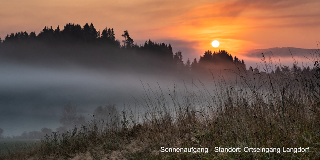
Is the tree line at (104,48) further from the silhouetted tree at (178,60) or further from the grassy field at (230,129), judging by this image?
the grassy field at (230,129)

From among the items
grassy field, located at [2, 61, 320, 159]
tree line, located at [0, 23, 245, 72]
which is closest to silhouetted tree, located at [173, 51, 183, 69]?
tree line, located at [0, 23, 245, 72]

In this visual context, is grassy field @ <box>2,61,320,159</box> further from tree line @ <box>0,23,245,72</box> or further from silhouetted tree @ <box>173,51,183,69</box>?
silhouetted tree @ <box>173,51,183,69</box>

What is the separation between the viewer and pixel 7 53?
73375mm

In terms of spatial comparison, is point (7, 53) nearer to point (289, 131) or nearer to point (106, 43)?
point (106, 43)

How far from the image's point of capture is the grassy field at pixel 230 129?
12.3 feet

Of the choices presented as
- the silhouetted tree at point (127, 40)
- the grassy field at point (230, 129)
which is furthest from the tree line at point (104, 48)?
the grassy field at point (230, 129)

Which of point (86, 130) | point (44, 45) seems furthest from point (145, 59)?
point (86, 130)

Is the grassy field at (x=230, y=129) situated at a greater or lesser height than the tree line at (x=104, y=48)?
lesser

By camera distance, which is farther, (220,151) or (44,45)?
(44,45)

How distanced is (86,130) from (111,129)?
1151 mm

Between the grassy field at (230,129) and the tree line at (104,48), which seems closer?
the grassy field at (230,129)

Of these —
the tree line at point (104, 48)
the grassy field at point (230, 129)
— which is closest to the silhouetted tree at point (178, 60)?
the tree line at point (104, 48)

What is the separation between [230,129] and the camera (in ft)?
15.8

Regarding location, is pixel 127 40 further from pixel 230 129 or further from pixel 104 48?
pixel 230 129
